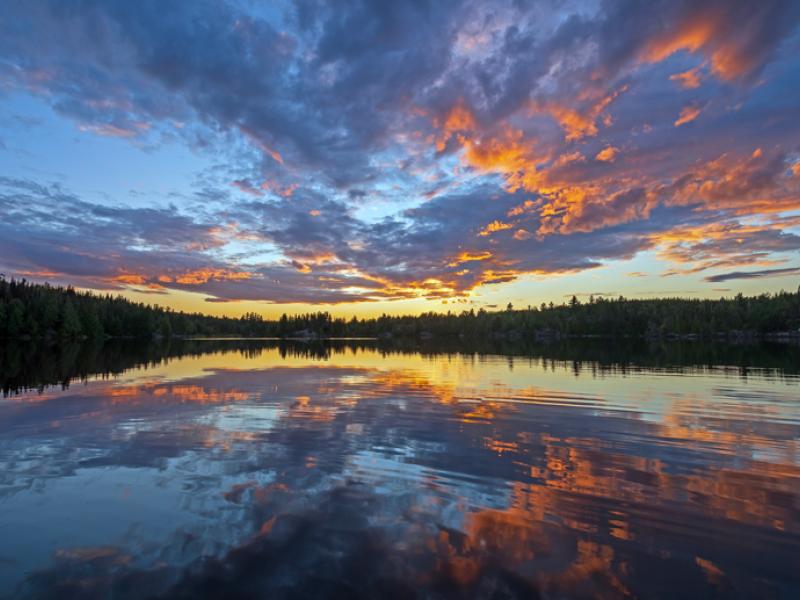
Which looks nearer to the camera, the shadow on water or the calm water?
the calm water

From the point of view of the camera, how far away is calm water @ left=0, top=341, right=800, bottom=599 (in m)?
7.04

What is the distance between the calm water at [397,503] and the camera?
704 cm

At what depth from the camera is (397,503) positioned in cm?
1023

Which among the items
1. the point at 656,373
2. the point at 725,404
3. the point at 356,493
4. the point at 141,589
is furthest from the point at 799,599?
the point at 656,373

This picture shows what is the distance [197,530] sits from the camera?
28.5 ft

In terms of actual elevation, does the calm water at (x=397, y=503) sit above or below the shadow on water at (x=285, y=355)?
below

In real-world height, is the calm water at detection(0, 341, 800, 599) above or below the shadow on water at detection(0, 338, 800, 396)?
below

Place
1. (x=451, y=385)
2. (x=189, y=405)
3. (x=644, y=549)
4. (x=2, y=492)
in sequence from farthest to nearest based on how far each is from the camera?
(x=451, y=385) → (x=189, y=405) → (x=2, y=492) → (x=644, y=549)

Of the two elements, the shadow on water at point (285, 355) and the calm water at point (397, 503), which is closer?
the calm water at point (397, 503)

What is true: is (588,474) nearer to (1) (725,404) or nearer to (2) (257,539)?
(2) (257,539)

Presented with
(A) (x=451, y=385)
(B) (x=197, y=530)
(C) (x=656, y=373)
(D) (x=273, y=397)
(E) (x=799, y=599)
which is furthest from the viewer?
(C) (x=656, y=373)

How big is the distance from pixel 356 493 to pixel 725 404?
77.7 ft

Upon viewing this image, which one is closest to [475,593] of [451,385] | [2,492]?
[2,492]

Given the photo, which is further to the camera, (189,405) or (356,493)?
(189,405)
